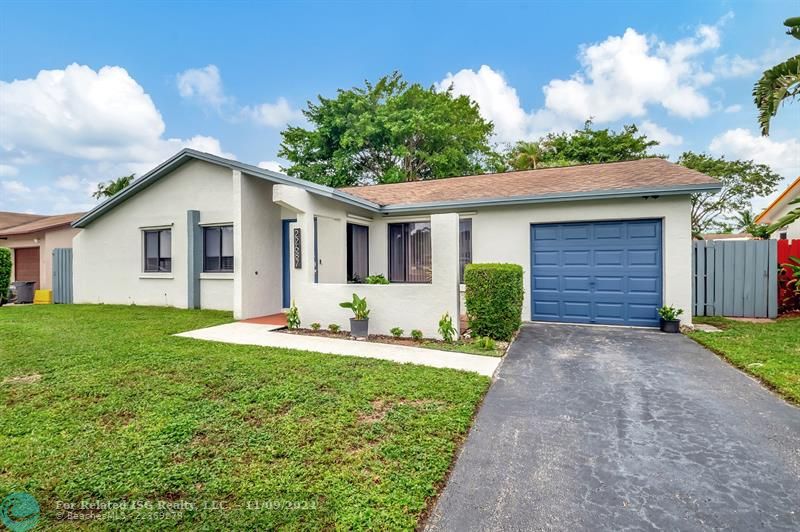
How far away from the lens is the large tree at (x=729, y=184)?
2420cm

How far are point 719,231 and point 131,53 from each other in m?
41.6

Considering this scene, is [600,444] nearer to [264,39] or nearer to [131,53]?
[264,39]

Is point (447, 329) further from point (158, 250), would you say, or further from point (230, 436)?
point (158, 250)

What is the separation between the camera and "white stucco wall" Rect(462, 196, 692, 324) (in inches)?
311

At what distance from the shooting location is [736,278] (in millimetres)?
8938

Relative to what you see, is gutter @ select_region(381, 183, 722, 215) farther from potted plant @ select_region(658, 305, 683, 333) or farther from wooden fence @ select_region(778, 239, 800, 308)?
wooden fence @ select_region(778, 239, 800, 308)

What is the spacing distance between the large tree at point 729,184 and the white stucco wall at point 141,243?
26.9 m

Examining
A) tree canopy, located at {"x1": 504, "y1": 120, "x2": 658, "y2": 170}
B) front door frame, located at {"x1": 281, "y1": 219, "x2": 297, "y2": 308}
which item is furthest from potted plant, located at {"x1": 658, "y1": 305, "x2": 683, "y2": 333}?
tree canopy, located at {"x1": 504, "y1": 120, "x2": 658, "y2": 170}

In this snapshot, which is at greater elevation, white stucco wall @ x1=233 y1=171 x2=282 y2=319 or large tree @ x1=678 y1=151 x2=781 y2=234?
large tree @ x1=678 y1=151 x2=781 y2=234

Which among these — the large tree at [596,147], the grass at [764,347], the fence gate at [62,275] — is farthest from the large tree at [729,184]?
the fence gate at [62,275]

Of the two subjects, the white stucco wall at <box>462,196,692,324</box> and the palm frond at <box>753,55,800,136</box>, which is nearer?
the palm frond at <box>753,55,800,136</box>

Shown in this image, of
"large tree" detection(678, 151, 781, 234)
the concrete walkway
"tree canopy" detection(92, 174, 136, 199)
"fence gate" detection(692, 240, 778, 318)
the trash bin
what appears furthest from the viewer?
"tree canopy" detection(92, 174, 136, 199)

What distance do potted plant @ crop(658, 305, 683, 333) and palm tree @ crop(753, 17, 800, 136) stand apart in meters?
3.94

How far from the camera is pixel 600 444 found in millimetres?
3273
